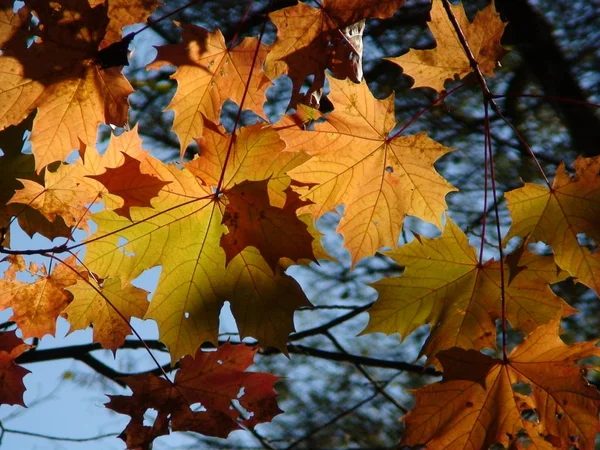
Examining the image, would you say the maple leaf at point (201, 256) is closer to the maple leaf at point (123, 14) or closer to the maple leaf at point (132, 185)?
the maple leaf at point (132, 185)

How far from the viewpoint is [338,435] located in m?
4.33

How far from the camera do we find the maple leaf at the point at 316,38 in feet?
4.75

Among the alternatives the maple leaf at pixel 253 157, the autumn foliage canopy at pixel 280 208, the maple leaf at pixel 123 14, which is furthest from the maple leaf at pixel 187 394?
the maple leaf at pixel 123 14

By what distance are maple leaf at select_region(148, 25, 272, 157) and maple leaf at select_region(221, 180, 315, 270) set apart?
0.29 m

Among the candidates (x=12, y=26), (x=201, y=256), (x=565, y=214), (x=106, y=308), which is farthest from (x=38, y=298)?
(x=565, y=214)

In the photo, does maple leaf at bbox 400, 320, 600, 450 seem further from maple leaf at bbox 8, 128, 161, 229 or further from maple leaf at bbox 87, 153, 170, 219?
maple leaf at bbox 8, 128, 161, 229

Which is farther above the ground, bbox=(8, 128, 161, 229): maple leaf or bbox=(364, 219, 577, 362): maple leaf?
bbox=(8, 128, 161, 229): maple leaf

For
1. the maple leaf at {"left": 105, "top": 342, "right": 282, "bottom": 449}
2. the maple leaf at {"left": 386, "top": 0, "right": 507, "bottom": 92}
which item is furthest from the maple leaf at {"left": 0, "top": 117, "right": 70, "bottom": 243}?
the maple leaf at {"left": 386, "top": 0, "right": 507, "bottom": 92}

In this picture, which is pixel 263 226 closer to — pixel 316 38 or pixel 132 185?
pixel 132 185

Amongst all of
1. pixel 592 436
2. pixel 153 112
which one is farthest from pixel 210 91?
pixel 153 112

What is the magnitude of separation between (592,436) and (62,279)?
4.22 feet

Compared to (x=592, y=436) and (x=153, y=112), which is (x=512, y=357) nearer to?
(x=592, y=436)

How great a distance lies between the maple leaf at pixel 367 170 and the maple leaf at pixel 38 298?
2.38 feet

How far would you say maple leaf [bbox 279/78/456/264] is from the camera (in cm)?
147
